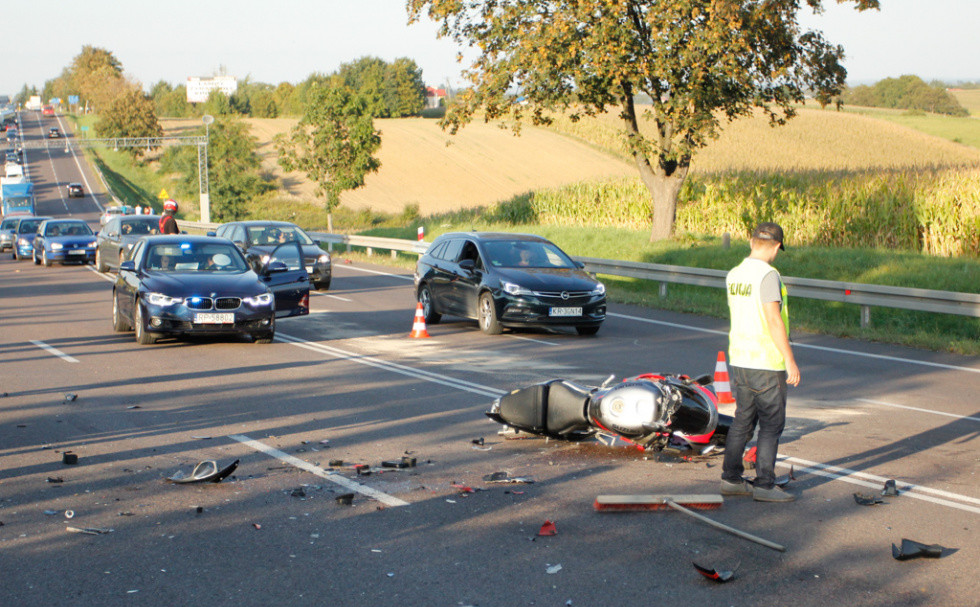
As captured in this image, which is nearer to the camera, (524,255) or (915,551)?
(915,551)

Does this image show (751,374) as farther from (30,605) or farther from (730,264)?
(730,264)

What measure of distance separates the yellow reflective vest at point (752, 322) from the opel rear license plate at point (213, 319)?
861cm

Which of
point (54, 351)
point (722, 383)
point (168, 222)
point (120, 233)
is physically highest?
point (168, 222)

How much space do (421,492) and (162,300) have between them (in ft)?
26.0

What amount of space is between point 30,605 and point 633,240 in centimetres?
2515

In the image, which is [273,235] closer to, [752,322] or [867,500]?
[752,322]

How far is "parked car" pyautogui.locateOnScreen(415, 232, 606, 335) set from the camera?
49.4 feet

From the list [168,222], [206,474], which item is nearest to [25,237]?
[168,222]

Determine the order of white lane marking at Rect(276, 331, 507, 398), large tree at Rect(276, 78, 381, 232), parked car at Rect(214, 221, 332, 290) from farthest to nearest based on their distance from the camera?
large tree at Rect(276, 78, 381, 232) → parked car at Rect(214, 221, 332, 290) → white lane marking at Rect(276, 331, 507, 398)

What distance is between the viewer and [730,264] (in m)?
23.0

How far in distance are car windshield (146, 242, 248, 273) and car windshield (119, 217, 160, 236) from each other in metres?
12.5

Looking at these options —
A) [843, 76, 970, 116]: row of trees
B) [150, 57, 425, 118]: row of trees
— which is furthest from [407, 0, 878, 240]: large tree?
[843, 76, 970, 116]: row of trees

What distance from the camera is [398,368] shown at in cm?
1195

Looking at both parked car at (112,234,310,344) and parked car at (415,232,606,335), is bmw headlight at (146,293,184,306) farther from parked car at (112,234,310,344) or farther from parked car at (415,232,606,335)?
parked car at (415,232,606,335)
